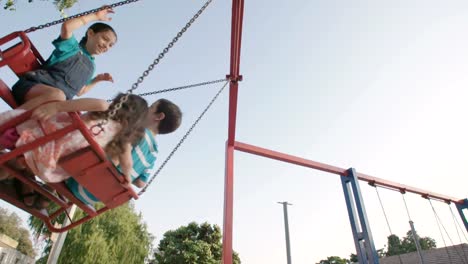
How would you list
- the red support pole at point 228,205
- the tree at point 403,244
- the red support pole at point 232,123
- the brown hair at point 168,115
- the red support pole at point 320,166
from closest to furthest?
the brown hair at point 168,115 < the red support pole at point 232,123 < the red support pole at point 228,205 < the red support pole at point 320,166 < the tree at point 403,244

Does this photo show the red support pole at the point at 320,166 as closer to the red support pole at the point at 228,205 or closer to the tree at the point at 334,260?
the red support pole at the point at 228,205

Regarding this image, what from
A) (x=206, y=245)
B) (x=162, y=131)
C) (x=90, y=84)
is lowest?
(x=162, y=131)

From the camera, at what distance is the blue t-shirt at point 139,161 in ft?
7.35

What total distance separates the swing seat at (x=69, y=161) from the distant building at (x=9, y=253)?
40.7m

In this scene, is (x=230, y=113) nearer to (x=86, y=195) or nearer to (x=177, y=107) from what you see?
(x=177, y=107)

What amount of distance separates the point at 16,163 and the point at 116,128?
0.72 m

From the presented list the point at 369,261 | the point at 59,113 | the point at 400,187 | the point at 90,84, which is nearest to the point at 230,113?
the point at 90,84

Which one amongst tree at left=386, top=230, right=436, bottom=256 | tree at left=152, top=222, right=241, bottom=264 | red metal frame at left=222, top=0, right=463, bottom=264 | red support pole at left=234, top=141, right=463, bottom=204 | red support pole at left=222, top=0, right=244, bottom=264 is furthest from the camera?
tree at left=386, top=230, right=436, bottom=256

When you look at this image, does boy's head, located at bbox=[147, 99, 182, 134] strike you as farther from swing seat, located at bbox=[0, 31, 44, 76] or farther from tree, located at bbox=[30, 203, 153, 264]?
tree, located at bbox=[30, 203, 153, 264]

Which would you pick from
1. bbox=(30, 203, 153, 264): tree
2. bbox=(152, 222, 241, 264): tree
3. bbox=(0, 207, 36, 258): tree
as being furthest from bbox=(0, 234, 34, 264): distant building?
bbox=(30, 203, 153, 264): tree

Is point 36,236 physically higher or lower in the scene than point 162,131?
higher

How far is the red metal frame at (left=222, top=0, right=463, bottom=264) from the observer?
4.14m

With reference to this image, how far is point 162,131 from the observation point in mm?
2451

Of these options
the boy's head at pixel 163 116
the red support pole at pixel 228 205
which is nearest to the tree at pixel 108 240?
the red support pole at pixel 228 205
